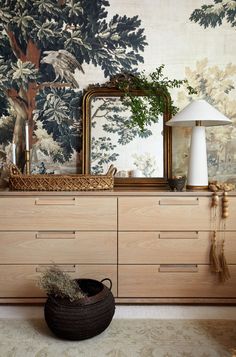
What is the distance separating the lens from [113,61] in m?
2.43

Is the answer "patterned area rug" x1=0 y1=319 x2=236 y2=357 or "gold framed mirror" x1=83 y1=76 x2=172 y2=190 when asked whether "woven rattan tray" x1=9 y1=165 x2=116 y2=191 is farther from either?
"patterned area rug" x1=0 y1=319 x2=236 y2=357

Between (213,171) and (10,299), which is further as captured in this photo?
(213,171)

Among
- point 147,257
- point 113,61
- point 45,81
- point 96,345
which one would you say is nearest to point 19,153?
point 45,81

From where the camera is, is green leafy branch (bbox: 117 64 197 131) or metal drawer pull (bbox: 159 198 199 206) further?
green leafy branch (bbox: 117 64 197 131)

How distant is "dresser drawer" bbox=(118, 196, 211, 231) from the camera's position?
2035mm

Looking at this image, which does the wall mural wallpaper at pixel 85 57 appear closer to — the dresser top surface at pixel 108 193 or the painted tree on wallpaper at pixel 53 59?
the painted tree on wallpaper at pixel 53 59

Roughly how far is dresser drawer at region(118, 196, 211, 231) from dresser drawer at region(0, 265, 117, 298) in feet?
0.97

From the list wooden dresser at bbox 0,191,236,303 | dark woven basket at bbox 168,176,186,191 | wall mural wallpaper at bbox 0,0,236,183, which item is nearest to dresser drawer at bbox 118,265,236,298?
wooden dresser at bbox 0,191,236,303

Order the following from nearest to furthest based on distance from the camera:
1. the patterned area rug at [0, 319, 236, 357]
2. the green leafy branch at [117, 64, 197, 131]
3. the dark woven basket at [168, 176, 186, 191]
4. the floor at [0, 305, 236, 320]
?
1. the patterned area rug at [0, 319, 236, 357]
2. the floor at [0, 305, 236, 320]
3. the dark woven basket at [168, 176, 186, 191]
4. the green leafy branch at [117, 64, 197, 131]

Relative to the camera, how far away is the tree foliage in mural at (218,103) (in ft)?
7.97

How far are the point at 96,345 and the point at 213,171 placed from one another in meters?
1.43

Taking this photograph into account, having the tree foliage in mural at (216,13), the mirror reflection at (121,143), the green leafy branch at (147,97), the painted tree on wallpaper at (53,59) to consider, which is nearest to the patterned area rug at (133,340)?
the mirror reflection at (121,143)

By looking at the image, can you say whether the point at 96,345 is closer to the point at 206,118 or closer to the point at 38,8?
the point at 206,118

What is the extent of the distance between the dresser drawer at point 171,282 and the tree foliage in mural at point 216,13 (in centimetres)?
170
